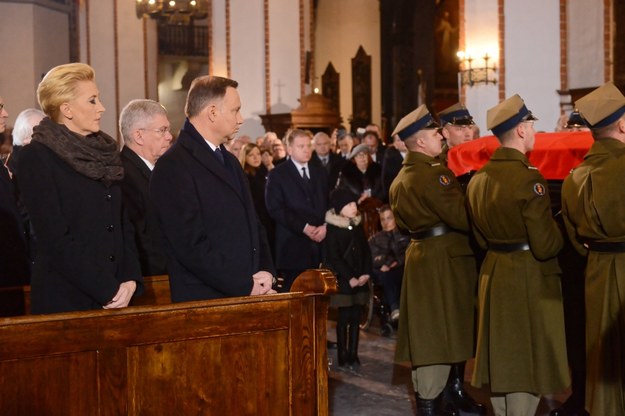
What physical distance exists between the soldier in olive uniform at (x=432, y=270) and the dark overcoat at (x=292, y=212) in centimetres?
183

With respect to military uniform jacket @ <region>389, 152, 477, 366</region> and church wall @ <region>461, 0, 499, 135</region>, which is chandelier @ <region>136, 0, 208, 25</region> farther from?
military uniform jacket @ <region>389, 152, 477, 366</region>

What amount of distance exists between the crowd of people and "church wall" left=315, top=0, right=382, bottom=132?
15096mm

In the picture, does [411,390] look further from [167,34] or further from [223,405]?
[167,34]

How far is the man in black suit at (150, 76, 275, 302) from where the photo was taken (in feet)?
12.0

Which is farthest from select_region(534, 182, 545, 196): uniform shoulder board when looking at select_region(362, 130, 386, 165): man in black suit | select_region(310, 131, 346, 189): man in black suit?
select_region(362, 130, 386, 165): man in black suit

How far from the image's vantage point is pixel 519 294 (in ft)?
15.1

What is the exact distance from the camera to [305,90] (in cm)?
1636

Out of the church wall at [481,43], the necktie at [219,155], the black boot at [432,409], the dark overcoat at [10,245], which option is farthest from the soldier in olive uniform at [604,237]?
the church wall at [481,43]

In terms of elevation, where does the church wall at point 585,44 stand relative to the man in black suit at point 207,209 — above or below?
above

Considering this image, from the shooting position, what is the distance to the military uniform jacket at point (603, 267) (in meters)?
4.22

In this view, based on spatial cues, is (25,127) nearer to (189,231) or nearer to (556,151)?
(189,231)

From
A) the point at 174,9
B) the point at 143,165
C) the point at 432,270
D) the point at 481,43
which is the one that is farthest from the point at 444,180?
the point at 174,9

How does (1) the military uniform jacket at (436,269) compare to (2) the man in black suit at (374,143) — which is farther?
(2) the man in black suit at (374,143)

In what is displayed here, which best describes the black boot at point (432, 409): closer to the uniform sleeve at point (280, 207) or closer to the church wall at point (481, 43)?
the uniform sleeve at point (280, 207)
